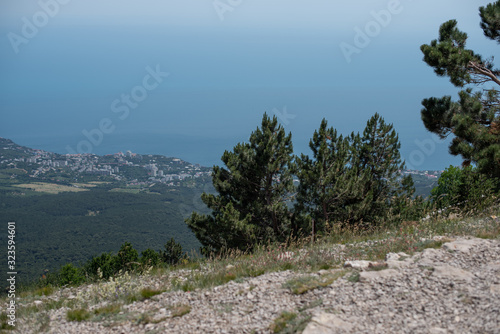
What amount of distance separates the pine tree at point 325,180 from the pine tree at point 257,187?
119 cm

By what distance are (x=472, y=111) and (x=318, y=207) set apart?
9.13 meters

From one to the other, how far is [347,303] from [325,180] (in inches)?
587

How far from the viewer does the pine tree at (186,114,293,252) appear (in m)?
22.3

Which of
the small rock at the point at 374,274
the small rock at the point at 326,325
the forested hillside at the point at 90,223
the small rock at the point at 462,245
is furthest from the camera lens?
→ the forested hillside at the point at 90,223

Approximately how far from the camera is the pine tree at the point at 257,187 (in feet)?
73.2

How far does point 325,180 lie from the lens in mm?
20312

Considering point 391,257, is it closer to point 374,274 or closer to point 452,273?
point 374,274

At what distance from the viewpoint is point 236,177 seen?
866 inches

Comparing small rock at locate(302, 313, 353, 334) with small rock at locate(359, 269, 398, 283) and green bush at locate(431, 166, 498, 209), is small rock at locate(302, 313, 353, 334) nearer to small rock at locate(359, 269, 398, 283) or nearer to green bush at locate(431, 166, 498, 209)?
small rock at locate(359, 269, 398, 283)

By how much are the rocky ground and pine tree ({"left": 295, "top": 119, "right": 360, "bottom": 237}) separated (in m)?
13.0

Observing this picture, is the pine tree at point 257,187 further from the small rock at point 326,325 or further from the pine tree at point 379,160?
the small rock at point 326,325

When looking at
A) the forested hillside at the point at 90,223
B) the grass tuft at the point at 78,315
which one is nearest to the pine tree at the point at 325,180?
the grass tuft at the point at 78,315

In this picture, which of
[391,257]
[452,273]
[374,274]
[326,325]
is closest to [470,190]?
[391,257]

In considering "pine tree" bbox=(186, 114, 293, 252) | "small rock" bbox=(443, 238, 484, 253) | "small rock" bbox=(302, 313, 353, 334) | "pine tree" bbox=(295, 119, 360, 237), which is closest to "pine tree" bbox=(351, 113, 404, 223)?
"pine tree" bbox=(295, 119, 360, 237)
